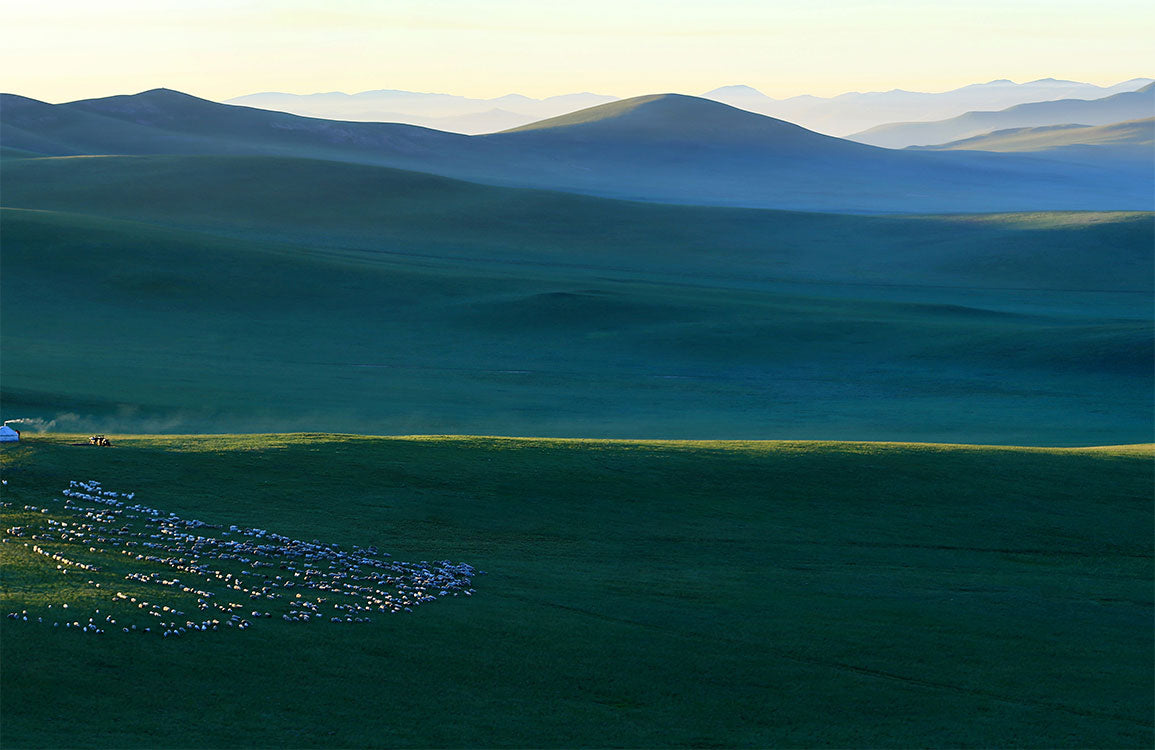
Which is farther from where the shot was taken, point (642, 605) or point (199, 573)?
point (642, 605)

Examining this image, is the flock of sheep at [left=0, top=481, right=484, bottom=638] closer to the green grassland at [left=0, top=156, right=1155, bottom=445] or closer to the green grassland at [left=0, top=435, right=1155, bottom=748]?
the green grassland at [left=0, top=435, right=1155, bottom=748]

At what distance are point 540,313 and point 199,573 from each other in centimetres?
6015

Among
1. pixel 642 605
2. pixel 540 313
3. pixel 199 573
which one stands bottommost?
pixel 642 605

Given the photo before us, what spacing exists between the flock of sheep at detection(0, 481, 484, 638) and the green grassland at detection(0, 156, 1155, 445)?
79.9 ft

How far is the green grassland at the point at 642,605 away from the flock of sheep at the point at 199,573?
44cm

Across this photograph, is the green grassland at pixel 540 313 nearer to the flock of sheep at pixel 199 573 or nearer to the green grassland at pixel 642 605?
the green grassland at pixel 642 605

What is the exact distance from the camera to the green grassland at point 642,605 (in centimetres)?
1927

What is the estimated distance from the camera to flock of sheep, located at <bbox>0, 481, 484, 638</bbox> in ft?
68.6

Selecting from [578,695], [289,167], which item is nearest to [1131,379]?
[578,695]

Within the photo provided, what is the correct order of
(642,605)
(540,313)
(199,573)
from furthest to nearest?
(540,313)
(642,605)
(199,573)

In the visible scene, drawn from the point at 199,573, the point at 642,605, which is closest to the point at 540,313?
the point at 642,605

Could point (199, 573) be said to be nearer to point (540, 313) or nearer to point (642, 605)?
point (642, 605)

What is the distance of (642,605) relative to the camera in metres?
24.5

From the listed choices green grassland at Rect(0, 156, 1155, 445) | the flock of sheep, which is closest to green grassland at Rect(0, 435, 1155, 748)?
the flock of sheep
